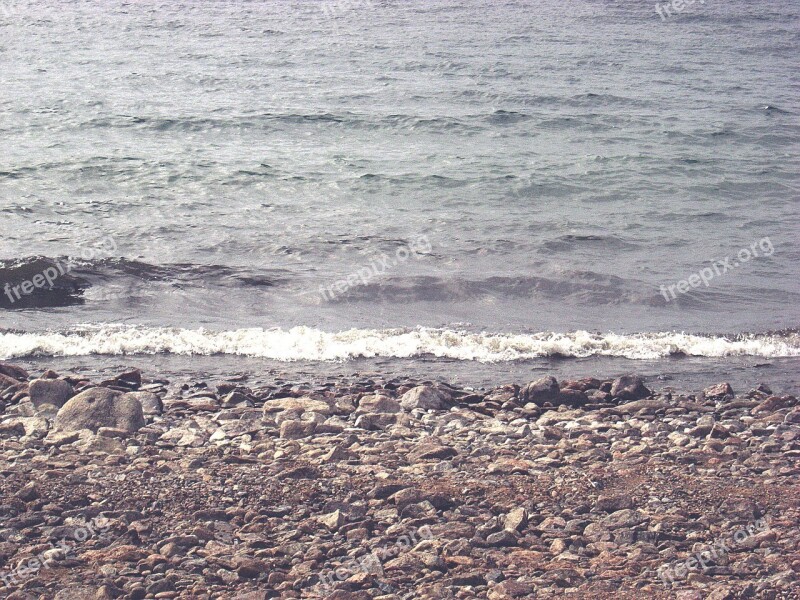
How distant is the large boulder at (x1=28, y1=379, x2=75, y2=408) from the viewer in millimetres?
10922

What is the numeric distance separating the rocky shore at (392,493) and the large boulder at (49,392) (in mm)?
17

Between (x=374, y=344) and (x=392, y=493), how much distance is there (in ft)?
18.2

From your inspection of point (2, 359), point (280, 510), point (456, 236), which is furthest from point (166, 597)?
point (456, 236)

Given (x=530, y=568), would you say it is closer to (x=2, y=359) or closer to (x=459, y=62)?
(x=2, y=359)

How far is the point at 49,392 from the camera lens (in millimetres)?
11008

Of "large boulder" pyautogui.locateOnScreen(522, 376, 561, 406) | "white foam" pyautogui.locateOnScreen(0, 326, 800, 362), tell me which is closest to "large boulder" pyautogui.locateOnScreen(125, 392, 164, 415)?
"white foam" pyautogui.locateOnScreen(0, 326, 800, 362)

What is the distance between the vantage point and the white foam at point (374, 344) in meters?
13.8

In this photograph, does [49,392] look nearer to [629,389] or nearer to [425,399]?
[425,399]

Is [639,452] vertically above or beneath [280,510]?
beneath

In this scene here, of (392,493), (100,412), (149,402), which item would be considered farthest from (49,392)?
(392,493)

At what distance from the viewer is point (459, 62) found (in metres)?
37.2

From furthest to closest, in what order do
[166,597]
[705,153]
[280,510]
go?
[705,153], [280,510], [166,597]

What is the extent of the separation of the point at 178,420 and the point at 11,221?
11.6 meters

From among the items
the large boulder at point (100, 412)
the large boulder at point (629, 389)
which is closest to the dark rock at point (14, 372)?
the large boulder at point (100, 412)
